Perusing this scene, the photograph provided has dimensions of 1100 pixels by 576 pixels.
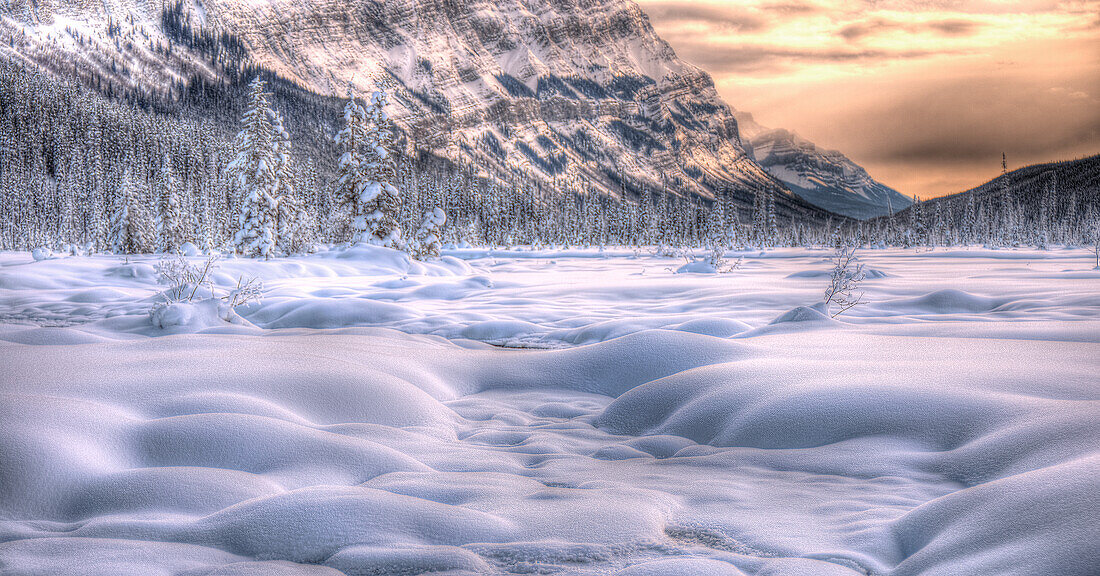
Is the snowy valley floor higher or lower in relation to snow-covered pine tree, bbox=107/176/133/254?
lower

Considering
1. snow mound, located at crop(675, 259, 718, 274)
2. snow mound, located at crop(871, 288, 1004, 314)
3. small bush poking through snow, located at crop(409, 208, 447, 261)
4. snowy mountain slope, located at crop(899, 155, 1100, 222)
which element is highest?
snowy mountain slope, located at crop(899, 155, 1100, 222)

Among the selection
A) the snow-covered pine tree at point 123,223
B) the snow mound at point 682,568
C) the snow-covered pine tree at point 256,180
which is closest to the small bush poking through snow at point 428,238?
the snow-covered pine tree at point 256,180

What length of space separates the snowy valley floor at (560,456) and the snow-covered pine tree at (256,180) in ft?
82.9

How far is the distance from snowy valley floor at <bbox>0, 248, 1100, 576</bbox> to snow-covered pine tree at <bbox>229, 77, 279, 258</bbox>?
25256mm

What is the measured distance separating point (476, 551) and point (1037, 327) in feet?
22.1

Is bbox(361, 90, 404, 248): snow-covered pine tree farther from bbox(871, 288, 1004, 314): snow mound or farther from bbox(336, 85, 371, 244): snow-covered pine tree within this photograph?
bbox(871, 288, 1004, 314): snow mound

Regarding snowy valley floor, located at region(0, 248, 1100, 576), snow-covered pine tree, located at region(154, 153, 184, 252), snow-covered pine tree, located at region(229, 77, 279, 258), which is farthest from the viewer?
snow-covered pine tree, located at region(154, 153, 184, 252)

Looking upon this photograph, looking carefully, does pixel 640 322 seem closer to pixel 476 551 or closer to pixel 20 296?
pixel 476 551

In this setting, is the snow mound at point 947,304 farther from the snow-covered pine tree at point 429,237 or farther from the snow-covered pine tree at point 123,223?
the snow-covered pine tree at point 123,223

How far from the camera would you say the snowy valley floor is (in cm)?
199

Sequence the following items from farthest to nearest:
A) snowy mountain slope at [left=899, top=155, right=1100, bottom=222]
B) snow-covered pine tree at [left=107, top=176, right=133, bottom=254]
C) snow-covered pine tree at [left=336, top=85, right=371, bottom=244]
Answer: snowy mountain slope at [left=899, top=155, right=1100, bottom=222], snow-covered pine tree at [left=107, top=176, right=133, bottom=254], snow-covered pine tree at [left=336, top=85, right=371, bottom=244]

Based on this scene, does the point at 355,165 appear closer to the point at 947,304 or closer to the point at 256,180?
the point at 256,180

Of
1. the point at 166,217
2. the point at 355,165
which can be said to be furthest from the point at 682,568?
the point at 166,217

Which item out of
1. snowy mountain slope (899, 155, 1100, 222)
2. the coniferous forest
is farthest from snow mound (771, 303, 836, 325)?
snowy mountain slope (899, 155, 1100, 222)
